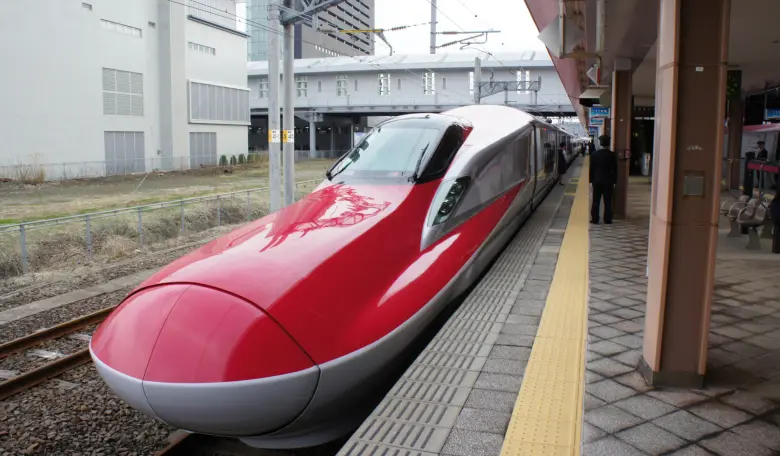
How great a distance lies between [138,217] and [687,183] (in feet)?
38.0

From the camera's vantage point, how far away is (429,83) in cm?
4641

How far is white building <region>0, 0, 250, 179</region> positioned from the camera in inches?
945

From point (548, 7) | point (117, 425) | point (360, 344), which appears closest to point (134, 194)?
point (548, 7)

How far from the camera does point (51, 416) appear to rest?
185 inches

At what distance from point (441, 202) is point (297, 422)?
248 centimetres

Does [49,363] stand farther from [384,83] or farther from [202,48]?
[384,83]

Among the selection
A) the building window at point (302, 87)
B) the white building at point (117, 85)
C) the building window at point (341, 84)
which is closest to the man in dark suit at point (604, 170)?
the white building at point (117, 85)

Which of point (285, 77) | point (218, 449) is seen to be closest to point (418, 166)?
point (218, 449)

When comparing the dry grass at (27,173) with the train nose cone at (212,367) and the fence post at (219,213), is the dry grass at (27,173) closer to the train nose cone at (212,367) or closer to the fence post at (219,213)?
the fence post at (219,213)

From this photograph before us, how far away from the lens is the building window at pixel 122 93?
2812 cm

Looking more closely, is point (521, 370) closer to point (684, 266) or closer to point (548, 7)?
point (684, 266)

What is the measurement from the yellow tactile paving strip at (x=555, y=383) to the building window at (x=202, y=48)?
3218 cm

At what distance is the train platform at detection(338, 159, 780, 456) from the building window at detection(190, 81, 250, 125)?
31.3 meters

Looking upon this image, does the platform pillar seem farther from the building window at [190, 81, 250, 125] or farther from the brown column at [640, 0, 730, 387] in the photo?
the brown column at [640, 0, 730, 387]
